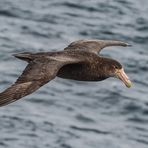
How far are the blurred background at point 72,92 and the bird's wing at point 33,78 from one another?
683cm

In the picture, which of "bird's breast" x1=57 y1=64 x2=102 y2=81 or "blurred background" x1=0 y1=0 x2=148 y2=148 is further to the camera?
"blurred background" x1=0 y1=0 x2=148 y2=148

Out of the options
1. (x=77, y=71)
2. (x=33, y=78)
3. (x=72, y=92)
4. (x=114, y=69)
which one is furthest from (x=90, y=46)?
(x=72, y=92)

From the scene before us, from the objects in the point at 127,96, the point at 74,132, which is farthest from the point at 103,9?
the point at 74,132

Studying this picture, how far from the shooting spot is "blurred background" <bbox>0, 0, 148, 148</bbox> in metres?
21.0

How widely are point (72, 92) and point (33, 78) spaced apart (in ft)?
31.6

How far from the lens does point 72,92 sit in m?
22.8

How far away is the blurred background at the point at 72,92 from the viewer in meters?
21.0

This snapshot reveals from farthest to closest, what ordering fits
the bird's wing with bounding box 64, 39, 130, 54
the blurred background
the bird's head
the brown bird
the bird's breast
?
1. the blurred background
2. the bird's wing with bounding box 64, 39, 130, 54
3. the bird's head
4. the bird's breast
5. the brown bird

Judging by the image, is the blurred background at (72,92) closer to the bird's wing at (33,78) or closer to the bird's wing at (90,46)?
the bird's wing at (90,46)

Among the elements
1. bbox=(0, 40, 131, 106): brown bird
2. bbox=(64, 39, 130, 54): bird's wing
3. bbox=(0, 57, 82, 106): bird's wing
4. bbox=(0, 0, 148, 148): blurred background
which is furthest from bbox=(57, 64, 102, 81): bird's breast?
bbox=(0, 0, 148, 148): blurred background

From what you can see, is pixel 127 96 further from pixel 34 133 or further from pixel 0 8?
pixel 0 8

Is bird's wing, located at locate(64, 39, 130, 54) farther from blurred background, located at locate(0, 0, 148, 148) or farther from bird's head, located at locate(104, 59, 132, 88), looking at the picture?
blurred background, located at locate(0, 0, 148, 148)

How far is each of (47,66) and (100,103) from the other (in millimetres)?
9027

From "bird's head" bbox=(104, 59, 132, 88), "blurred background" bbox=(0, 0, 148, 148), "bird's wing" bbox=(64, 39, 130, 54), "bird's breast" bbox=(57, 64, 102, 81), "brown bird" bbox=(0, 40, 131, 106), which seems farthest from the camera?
"blurred background" bbox=(0, 0, 148, 148)
